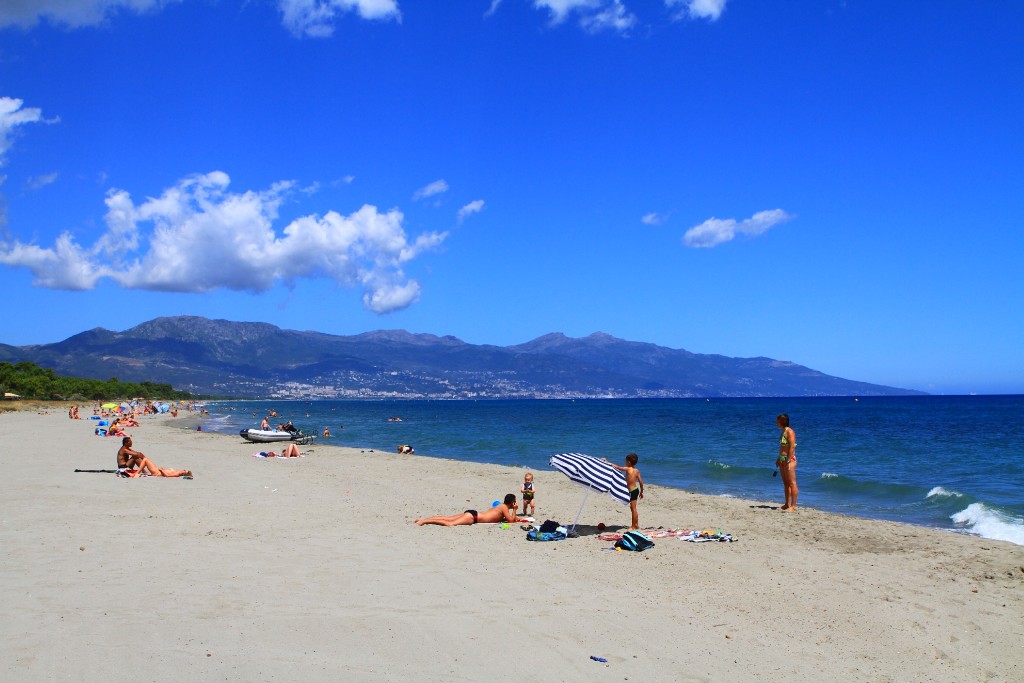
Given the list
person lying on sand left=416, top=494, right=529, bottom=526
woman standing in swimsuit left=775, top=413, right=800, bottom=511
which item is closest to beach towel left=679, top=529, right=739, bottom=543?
person lying on sand left=416, top=494, right=529, bottom=526

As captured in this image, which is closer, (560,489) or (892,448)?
(560,489)

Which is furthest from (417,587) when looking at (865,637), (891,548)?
(891,548)

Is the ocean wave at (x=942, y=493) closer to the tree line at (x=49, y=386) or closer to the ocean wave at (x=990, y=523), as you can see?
the ocean wave at (x=990, y=523)

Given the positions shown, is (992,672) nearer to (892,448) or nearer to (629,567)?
(629,567)

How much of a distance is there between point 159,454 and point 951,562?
24251 mm

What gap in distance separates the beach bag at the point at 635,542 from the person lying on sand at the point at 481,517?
8.37 ft

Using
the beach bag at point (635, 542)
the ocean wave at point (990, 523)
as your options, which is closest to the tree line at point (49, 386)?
the beach bag at point (635, 542)

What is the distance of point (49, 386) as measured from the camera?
286 feet

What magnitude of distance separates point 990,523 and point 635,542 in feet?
27.9

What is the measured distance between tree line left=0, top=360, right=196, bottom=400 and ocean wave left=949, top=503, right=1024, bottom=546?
283 ft

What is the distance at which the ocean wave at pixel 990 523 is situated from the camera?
43.5 feet

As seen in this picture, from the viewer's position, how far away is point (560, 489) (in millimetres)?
19062

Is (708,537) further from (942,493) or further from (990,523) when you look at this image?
(942,493)

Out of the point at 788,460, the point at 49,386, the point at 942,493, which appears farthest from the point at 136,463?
the point at 49,386
